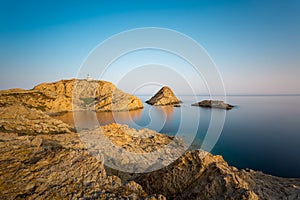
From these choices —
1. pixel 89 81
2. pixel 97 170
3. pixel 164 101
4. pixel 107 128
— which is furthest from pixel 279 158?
pixel 89 81

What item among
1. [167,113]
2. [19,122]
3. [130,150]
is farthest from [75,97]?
[130,150]

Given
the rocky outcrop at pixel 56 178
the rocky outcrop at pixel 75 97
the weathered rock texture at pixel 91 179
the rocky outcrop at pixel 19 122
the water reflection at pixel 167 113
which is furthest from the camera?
the rocky outcrop at pixel 75 97

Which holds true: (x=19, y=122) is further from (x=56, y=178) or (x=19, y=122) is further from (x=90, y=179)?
(x=90, y=179)

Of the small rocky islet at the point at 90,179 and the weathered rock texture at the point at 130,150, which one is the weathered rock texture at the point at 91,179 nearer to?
the small rocky islet at the point at 90,179

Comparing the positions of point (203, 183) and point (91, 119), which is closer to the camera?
point (203, 183)

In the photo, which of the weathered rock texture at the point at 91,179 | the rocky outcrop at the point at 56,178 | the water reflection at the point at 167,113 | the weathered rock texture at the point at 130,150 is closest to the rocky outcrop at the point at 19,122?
the weathered rock texture at the point at 130,150

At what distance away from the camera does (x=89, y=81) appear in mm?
110250

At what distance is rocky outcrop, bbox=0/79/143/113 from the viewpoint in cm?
7169

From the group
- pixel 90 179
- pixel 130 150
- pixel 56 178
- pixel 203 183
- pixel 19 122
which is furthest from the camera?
pixel 130 150

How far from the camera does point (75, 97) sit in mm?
93938

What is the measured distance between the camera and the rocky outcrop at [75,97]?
71688 mm

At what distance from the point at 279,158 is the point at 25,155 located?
2910 centimetres

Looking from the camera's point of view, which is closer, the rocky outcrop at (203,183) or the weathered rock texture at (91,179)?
the weathered rock texture at (91,179)

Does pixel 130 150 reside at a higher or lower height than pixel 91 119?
higher
